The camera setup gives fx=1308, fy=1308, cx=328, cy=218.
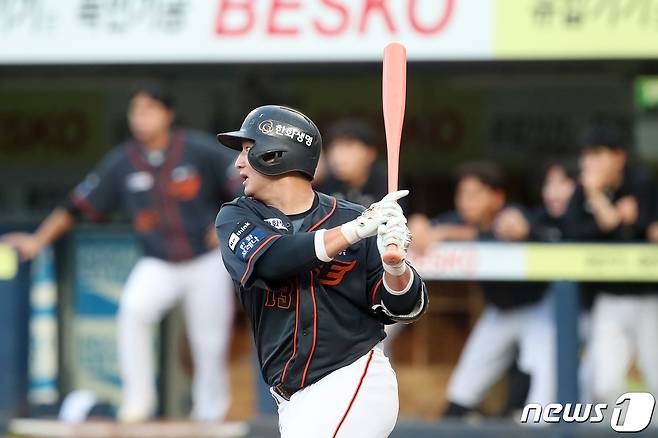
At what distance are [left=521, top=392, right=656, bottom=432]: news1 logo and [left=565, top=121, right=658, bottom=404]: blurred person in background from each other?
0.13 meters

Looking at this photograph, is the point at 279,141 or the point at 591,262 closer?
the point at 279,141

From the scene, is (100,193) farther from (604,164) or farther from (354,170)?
(604,164)

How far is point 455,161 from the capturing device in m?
10.6

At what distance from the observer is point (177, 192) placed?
628cm

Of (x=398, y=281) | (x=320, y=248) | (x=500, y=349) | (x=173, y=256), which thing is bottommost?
(x=500, y=349)

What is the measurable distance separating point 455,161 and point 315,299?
7.19 meters

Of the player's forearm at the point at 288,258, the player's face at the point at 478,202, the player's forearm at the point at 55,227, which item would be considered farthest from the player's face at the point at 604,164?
the player's forearm at the point at 288,258

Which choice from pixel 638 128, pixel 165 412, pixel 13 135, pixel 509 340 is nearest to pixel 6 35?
pixel 165 412

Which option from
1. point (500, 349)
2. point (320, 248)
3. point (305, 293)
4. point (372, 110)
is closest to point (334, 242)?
point (320, 248)

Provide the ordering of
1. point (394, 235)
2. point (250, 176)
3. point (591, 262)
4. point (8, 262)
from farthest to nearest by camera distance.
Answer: point (8, 262), point (591, 262), point (250, 176), point (394, 235)

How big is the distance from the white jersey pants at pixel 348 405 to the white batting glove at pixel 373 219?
0.43m

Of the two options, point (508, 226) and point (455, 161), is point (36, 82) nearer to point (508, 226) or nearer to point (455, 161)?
point (455, 161)

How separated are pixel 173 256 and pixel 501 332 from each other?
1.59 metres

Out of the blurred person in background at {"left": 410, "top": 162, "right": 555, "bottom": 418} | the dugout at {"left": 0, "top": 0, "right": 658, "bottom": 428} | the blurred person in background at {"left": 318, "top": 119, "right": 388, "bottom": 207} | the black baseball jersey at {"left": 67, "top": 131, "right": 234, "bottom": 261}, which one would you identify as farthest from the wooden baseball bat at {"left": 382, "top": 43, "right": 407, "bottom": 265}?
the dugout at {"left": 0, "top": 0, "right": 658, "bottom": 428}
